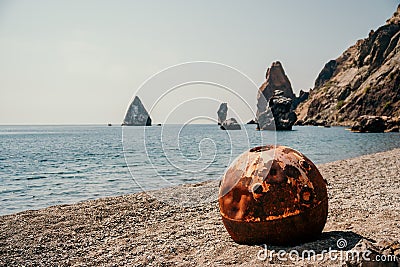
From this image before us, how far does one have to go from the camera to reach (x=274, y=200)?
5273 millimetres

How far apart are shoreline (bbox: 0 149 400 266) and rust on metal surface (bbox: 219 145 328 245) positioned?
0.22 m

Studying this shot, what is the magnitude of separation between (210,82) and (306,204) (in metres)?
3.25

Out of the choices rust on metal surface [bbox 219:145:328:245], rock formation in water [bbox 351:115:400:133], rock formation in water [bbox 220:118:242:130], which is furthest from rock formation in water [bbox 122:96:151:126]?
rock formation in water [bbox 351:115:400:133]

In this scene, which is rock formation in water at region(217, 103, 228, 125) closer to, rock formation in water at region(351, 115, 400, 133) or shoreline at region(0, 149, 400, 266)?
shoreline at region(0, 149, 400, 266)

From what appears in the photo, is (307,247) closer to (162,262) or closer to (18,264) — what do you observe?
(162,262)

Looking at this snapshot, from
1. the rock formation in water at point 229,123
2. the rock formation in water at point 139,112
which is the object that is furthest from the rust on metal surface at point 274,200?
the rock formation in water at point 139,112

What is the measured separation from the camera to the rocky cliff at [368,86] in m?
98.2

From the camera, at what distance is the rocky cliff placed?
322ft

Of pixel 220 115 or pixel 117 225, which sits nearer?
pixel 220 115

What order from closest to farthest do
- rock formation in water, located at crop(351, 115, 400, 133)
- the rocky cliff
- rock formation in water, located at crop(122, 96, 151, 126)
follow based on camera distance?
rock formation in water, located at crop(122, 96, 151, 126)
rock formation in water, located at crop(351, 115, 400, 133)
the rocky cliff

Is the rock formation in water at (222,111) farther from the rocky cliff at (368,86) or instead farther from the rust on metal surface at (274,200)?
the rocky cliff at (368,86)

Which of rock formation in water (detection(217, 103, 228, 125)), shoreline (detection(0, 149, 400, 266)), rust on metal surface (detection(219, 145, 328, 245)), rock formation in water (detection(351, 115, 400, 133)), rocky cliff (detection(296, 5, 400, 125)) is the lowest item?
shoreline (detection(0, 149, 400, 266))

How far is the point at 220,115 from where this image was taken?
8.15 metres

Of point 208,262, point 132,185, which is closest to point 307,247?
point 208,262
